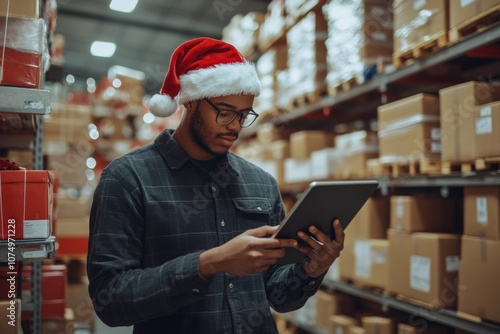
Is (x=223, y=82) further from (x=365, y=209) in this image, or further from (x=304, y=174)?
(x=304, y=174)

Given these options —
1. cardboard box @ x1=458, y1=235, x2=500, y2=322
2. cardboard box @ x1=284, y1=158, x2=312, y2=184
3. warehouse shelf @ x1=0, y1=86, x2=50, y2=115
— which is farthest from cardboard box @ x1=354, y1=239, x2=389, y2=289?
warehouse shelf @ x1=0, y1=86, x2=50, y2=115

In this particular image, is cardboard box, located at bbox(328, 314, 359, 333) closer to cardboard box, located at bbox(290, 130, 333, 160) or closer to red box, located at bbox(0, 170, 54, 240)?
cardboard box, located at bbox(290, 130, 333, 160)

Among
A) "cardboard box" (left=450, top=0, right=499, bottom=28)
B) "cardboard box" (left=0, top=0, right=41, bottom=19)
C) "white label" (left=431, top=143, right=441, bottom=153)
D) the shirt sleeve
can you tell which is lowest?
the shirt sleeve

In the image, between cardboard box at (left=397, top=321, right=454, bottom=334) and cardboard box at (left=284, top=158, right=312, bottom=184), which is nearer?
cardboard box at (left=397, top=321, right=454, bottom=334)

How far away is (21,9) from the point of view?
6.39 feet

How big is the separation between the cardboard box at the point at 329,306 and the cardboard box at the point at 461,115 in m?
1.81

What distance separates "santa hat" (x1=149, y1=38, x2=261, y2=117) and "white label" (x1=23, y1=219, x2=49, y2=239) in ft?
2.19

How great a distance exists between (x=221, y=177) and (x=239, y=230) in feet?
0.76

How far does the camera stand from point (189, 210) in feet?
6.30

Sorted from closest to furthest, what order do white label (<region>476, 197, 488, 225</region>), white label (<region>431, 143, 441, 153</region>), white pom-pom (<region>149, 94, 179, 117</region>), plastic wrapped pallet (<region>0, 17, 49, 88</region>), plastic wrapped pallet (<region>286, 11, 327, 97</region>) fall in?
plastic wrapped pallet (<region>0, 17, 49, 88</region>), white pom-pom (<region>149, 94, 179, 117</region>), white label (<region>476, 197, 488, 225</region>), white label (<region>431, 143, 441, 153</region>), plastic wrapped pallet (<region>286, 11, 327, 97</region>)

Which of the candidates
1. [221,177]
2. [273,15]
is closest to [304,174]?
[273,15]

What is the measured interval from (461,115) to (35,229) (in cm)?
230

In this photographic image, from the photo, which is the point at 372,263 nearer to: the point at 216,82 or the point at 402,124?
the point at 402,124

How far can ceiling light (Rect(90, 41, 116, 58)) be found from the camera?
12945mm
